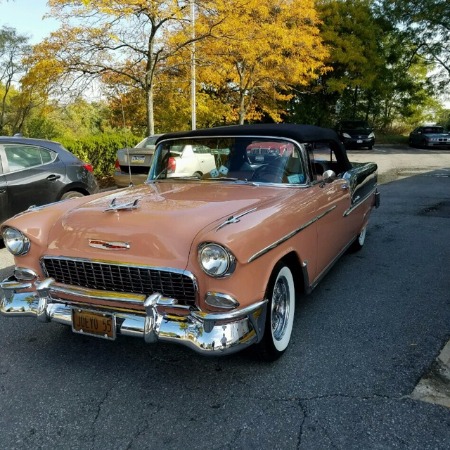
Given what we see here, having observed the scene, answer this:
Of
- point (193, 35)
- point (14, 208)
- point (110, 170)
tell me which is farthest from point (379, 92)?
point (14, 208)

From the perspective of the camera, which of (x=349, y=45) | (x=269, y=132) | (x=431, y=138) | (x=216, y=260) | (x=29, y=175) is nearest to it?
(x=216, y=260)

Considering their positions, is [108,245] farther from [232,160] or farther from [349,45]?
[349,45]

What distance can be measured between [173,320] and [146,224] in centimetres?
62

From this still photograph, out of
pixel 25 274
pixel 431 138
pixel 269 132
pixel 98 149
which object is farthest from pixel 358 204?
pixel 431 138

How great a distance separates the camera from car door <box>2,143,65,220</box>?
19.2 ft

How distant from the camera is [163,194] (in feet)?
11.4

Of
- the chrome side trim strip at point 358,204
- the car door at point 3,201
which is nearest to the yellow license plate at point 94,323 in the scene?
the chrome side trim strip at point 358,204

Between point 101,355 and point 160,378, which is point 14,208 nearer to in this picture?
point 101,355

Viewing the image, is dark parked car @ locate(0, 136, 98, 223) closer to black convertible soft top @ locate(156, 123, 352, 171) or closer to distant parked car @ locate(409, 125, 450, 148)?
black convertible soft top @ locate(156, 123, 352, 171)

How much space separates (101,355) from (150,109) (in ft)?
37.4

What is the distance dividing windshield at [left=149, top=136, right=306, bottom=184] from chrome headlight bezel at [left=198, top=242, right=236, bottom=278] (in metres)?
1.35

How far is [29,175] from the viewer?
239 inches

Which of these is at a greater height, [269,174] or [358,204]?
[269,174]

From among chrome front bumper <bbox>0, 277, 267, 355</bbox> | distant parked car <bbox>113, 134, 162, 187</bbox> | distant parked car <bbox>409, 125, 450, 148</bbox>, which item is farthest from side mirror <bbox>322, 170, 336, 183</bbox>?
distant parked car <bbox>409, 125, 450, 148</bbox>
